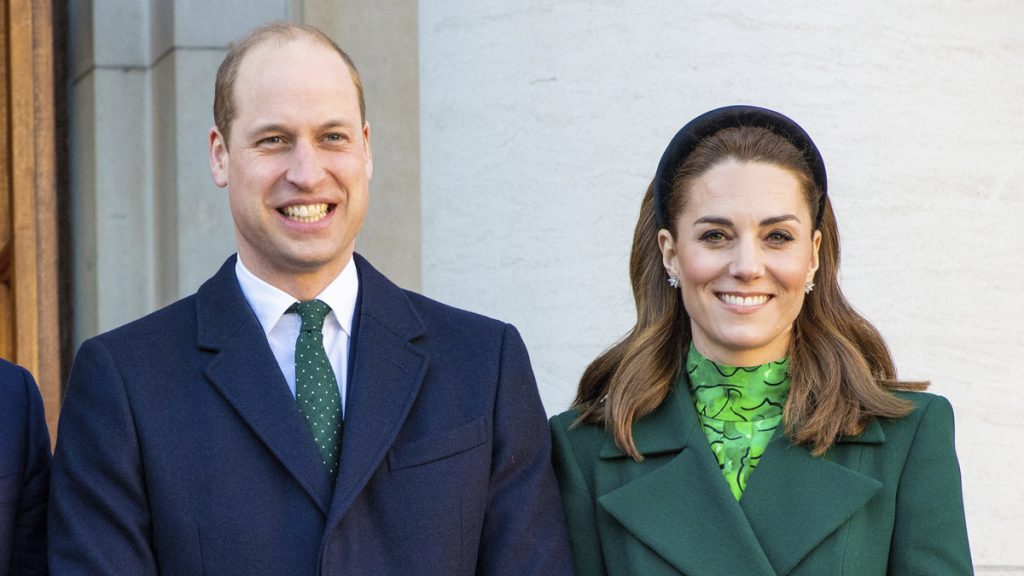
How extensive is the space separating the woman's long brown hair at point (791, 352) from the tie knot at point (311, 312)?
2.09 feet

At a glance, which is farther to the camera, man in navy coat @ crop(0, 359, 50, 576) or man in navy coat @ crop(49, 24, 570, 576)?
man in navy coat @ crop(0, 359, 50, 576)

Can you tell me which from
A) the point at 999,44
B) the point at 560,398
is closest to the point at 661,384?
the point at 560,398

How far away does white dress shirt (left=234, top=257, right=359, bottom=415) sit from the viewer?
9.92 feet

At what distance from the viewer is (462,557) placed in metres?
2.94

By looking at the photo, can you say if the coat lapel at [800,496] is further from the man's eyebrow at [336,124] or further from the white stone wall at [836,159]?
the white stone wall at [836,159]

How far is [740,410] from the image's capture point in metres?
3.24

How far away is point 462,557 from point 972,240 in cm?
203

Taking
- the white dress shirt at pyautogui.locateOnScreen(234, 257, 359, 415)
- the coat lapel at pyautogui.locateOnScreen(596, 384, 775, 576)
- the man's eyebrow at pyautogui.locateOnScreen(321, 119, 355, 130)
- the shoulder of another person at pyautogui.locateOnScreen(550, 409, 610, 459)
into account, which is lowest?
the coat lapel at pyautogui.locateOnScreen(596, 384, 775, 576)

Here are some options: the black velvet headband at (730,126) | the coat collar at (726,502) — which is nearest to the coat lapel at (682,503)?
the coat collar at (726,502)

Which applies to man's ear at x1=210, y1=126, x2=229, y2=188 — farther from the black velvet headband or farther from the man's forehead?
the black velvet headband

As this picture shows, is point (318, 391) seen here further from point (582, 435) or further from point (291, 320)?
point (582, 435)

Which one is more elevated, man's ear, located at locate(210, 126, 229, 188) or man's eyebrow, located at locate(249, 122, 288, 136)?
man's eyebrow, located at locate(249, 122, 288, 136)

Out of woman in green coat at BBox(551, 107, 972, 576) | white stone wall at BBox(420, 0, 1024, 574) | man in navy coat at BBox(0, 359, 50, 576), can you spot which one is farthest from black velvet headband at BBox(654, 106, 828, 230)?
man in navy coat at BBox(0, 359, 50, 576)

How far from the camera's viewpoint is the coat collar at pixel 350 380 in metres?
2.86
